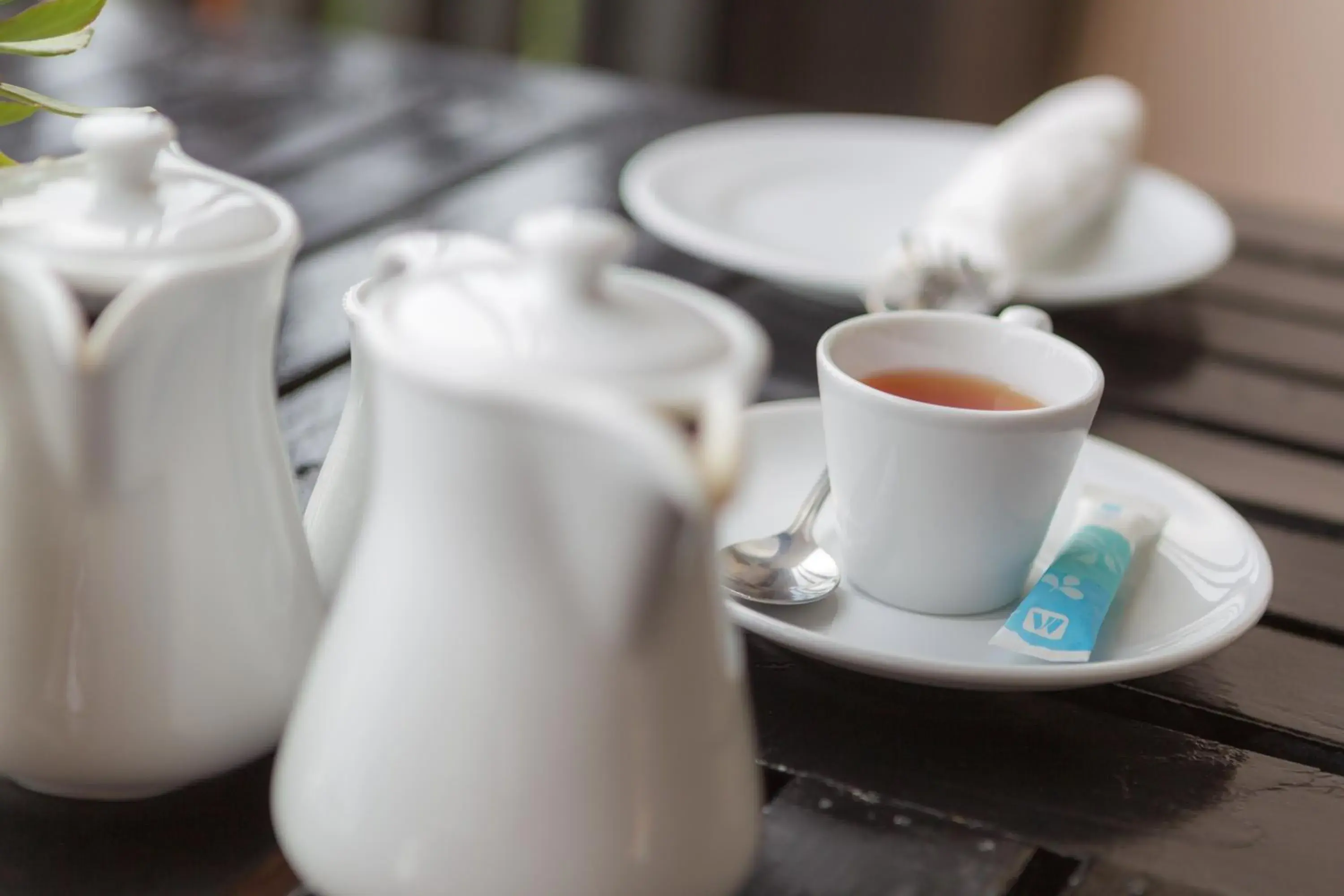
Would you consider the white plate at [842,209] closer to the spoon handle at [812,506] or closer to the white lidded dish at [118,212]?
the spoon handle at [812,506]

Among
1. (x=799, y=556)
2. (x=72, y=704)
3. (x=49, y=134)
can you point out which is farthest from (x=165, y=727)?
(x=49, y=134)

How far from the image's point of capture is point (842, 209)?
100cm

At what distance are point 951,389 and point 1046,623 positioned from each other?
12 centimetres

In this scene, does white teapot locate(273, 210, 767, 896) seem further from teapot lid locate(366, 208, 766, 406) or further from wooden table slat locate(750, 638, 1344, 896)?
wooden table slat locate(750, 638, 1344, 896)

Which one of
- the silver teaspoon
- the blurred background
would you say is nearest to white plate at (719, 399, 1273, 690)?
the silver teaspoon

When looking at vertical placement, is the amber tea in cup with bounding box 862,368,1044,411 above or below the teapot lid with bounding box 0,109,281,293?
below

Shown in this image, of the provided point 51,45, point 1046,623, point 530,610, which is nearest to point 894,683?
point 1046,623

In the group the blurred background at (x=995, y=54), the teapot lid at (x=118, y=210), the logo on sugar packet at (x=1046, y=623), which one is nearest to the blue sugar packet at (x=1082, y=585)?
the logo on sugar packet at (x=1046, y=623)

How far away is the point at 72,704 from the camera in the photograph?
1.11ft

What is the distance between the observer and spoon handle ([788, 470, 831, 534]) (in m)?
0.55

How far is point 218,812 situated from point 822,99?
219 centimetres

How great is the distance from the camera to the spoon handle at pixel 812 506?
21.7 inches

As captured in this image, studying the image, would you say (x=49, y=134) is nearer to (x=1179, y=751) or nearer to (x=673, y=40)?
(x=1179, y=751)

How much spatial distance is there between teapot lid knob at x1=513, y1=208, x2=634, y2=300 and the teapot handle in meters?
0.04
